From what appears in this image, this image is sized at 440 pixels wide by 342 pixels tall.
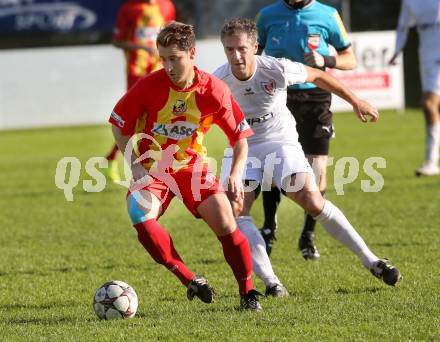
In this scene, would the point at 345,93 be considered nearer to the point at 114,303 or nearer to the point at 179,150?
the point at 179,150

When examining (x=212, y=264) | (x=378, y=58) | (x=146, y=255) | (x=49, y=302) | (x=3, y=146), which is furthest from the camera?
(x=378, y=58)

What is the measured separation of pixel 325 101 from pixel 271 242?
1.14 meters

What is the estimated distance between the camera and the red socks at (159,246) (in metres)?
5.64

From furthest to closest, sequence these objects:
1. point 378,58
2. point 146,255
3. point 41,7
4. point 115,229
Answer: point 41,7, point 378,58, point 115,229, point 146,255

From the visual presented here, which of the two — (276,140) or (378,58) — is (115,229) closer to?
(276,140)

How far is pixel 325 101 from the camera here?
7598 mm

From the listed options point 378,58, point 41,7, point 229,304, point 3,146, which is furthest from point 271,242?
point 41,7

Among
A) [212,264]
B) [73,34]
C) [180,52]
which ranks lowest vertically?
[73,34]

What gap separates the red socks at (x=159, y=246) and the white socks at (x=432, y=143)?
6.61 metres

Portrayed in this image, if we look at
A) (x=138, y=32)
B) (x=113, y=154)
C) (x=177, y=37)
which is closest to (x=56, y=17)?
(x=138, y=32)

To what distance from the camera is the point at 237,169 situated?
18.2 feet

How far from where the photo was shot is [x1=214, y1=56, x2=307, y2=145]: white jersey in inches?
243

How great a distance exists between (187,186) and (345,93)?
3.90ft

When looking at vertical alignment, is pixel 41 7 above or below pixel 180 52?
below
